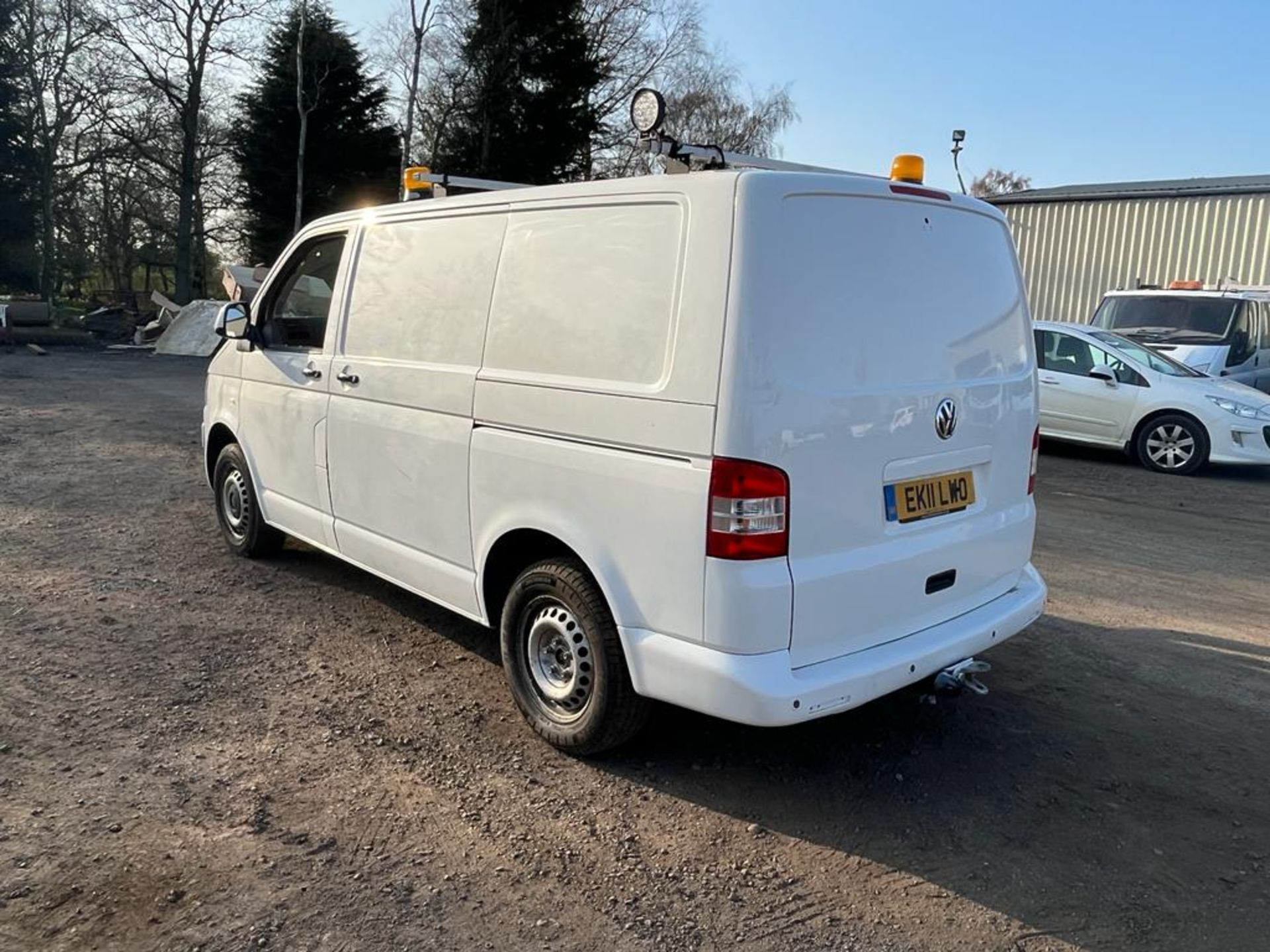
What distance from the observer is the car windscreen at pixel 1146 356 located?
10.8 meters

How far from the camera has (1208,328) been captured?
42.4 ft

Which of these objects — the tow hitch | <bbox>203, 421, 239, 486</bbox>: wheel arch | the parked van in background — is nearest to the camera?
the tow hitch

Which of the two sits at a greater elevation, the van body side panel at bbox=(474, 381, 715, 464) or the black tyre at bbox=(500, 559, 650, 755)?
the van body side panel at bbox=(474, 381, 715, 464)

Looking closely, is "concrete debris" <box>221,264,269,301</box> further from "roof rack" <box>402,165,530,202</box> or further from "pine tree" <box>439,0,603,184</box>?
"roof rack" <box>402,165,530,202</box>

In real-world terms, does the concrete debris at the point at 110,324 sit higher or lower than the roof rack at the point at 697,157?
lower

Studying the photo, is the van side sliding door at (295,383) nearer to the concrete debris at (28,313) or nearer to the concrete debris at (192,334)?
the concrete debris at (192,334)

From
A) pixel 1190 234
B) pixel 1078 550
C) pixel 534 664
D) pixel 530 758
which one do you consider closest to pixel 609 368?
pixel 534 664

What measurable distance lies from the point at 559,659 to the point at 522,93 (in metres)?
28.2

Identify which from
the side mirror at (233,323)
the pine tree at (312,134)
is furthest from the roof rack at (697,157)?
the pine tree at (312,134)

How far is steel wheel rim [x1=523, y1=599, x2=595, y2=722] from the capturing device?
3605 mm

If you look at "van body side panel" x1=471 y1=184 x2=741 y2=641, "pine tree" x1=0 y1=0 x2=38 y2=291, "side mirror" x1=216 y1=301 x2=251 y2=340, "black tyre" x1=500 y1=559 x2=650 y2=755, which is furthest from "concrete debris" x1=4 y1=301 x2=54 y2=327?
"black tyre" x1=500 y1=559 x2=650 y2=755

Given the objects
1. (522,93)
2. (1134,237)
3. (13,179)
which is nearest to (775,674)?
(1134,237)

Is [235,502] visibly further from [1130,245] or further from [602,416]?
[1130,245]

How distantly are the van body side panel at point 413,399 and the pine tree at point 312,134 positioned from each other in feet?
92.8
